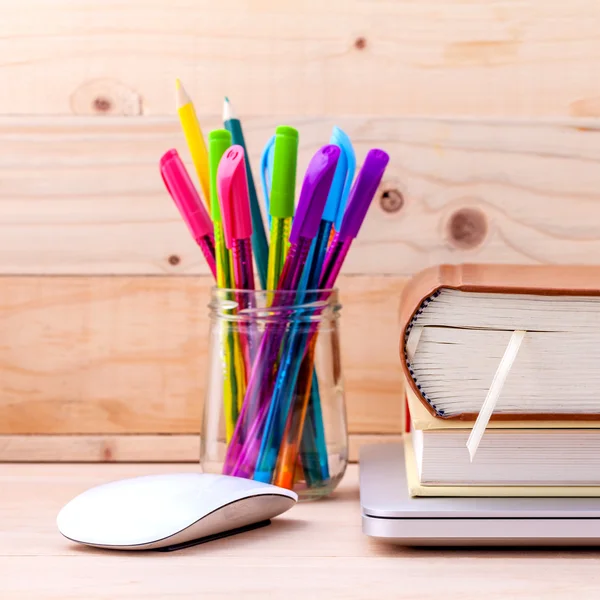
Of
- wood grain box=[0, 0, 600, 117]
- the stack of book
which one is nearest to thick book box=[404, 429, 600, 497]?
the stack of book

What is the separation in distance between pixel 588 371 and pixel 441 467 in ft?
0.35

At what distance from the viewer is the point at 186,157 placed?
2.56ft

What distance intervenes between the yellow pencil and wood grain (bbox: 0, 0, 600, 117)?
17cm

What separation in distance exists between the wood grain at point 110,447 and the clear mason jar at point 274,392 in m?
0.15

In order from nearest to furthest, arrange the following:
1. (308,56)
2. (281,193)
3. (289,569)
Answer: (289,569), (281,193), (308,56)

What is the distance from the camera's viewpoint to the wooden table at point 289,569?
0.44 metres

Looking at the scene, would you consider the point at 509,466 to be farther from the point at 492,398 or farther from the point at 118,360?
the point at 118,360

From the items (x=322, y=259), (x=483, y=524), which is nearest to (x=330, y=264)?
(x=322, y=259)

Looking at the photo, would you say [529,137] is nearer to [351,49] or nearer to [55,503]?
[351,49]

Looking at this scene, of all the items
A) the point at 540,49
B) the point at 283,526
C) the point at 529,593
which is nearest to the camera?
the point at 529,593

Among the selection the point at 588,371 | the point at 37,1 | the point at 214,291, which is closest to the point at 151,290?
the point at 214,291

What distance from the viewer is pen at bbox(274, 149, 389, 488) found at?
0.59 metres

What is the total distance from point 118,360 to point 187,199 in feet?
0.76

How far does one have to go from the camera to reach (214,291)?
2.03 feet
